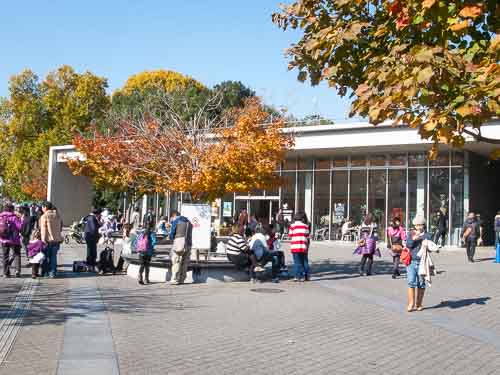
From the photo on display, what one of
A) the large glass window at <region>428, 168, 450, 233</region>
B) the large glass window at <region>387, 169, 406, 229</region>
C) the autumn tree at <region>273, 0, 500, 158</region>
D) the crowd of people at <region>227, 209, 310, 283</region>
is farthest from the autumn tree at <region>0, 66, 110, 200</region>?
the autumn tree at <region>273, 0, 500, 158</region>

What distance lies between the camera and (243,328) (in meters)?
9.09

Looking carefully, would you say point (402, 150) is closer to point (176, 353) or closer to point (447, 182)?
point (447, 182)

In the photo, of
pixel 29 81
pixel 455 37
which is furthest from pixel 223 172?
pixel 29 81

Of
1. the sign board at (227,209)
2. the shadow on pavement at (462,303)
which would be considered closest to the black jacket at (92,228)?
the shadow on pavement at (462,303)

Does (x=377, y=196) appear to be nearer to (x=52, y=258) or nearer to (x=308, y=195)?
(x=308, y=195)

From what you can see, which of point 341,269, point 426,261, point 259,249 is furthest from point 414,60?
point 341,269

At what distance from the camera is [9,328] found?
8586 millimetres

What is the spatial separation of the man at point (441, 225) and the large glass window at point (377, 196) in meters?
3.41

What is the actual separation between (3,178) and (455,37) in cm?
6449

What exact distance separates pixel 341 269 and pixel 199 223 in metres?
5.18

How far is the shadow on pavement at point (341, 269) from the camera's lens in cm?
1662

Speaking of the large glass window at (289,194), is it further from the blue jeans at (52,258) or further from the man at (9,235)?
the man at (9,235)

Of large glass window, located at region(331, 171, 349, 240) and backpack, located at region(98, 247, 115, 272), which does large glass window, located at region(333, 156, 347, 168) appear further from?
backpack, located at region(98, 247, 115, 272)

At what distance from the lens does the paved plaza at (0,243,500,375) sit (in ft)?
23.0
